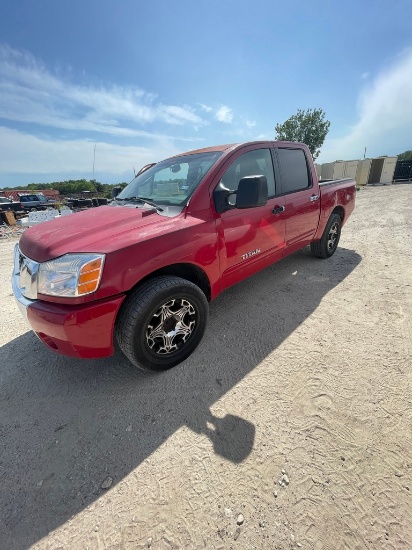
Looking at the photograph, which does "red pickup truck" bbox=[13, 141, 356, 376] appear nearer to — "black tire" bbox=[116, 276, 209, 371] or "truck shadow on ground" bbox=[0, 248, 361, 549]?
"black tire" bbox=[116, 276, 209, 371]

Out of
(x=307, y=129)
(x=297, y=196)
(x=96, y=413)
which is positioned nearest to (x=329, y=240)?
(x=297, y=196)

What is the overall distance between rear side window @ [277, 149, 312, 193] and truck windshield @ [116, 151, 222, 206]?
1.01m

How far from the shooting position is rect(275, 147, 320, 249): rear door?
3184 millimetres

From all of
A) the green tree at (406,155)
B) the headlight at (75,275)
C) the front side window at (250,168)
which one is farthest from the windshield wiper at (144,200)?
the green tree at (406,155)

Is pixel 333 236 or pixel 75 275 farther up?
pixel 75 275

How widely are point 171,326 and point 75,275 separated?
0.87 meters

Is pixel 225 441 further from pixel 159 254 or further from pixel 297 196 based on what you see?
pixel 297 196

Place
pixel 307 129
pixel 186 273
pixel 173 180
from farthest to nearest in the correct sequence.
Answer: pixel 307 129
pixel 173 180
pixel 186 273

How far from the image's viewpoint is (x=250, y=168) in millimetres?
2832

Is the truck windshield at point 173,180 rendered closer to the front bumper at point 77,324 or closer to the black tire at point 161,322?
the black tire at point 161,322

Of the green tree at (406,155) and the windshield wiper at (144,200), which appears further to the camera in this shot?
the green tree at (406,155)

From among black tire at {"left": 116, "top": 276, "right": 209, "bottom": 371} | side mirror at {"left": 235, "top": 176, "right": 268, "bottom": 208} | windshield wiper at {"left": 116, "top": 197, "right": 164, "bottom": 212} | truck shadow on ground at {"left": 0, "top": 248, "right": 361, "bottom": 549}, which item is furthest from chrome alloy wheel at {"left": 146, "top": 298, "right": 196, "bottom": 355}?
side mirror at {"left": 235, "top": 176, "right": 268, "bottom": 208}

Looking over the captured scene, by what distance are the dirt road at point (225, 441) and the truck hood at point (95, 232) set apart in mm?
1141

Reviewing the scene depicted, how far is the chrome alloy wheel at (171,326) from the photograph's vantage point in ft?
6.70
